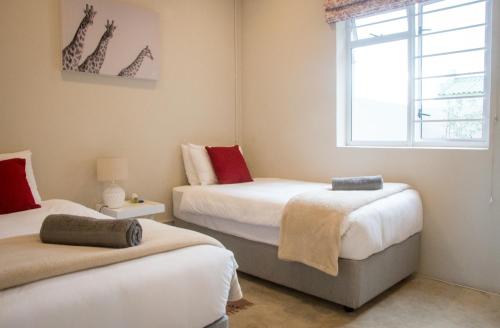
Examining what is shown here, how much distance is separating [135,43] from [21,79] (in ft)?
3.28

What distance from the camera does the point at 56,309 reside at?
1235 millimetres

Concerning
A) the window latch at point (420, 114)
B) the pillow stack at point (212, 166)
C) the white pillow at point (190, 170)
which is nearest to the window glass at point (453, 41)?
the window latch at point (420, 114)

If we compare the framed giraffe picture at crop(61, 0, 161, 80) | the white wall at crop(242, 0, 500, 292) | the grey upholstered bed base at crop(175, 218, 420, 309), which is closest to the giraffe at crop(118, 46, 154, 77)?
the framed giraffe picture at crop(61, 0, 161, 80)

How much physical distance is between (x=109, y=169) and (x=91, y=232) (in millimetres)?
1602

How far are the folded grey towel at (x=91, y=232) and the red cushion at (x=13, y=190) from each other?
0.99m

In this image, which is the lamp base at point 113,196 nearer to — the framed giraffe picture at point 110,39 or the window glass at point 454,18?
the framed giraffe picture at point 110,39

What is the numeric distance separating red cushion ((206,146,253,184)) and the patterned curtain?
160 cm

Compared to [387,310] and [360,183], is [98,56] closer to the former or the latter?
[360,183]

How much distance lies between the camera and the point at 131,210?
10.3 feet

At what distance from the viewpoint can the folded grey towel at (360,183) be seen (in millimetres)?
2912

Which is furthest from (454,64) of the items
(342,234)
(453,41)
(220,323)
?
(220,323)

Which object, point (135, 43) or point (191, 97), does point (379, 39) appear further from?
point (135, 43)

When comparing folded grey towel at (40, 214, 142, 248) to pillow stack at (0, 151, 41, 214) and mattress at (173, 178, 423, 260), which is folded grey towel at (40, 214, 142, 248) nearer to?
pillow stack at (0, 151, 41, 214)

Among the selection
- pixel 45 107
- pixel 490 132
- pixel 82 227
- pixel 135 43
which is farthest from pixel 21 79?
pixel 490 132
